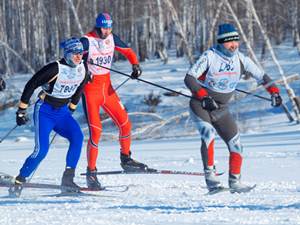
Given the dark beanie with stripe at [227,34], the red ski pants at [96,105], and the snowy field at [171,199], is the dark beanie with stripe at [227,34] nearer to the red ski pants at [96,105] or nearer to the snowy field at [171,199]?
the snowy field at [171,199]

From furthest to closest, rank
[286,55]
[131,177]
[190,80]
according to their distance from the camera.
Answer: [286,55], [131,177], [190,80]

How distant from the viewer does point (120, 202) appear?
23.3 feet

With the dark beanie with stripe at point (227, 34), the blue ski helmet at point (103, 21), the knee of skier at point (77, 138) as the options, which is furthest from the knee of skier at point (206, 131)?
the blue ski helmet at point (103, 21)

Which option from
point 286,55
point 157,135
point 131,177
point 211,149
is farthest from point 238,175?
point 286,55

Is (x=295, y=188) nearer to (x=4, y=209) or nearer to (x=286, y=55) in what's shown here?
(x=4, y=209)

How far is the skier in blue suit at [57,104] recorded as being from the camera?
24.7ft

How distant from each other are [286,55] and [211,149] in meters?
25.0

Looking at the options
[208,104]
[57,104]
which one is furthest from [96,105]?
[208,104]

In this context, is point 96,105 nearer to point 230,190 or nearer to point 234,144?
point 234,144

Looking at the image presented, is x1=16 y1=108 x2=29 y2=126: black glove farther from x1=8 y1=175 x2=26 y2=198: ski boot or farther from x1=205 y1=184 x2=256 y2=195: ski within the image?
x1=205 y1=184 x2=256 y2=195: ski

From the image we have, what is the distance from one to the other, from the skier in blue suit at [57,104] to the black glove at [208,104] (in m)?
1.48

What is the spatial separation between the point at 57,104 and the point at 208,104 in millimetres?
1742

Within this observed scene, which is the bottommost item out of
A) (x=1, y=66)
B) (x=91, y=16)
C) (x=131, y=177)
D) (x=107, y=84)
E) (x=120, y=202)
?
(x=1, y=66)

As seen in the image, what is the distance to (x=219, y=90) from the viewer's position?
24.3 ft
